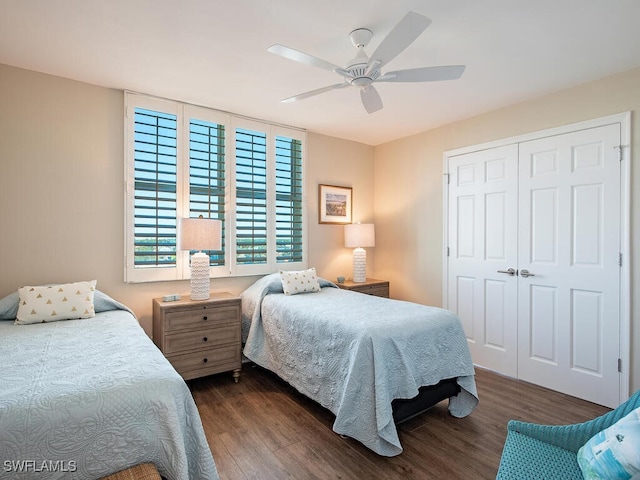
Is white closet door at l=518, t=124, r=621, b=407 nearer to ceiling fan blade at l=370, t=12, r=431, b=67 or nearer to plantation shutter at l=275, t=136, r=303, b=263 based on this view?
ceiling fan blade at l=370, t=12, r=431, b=67

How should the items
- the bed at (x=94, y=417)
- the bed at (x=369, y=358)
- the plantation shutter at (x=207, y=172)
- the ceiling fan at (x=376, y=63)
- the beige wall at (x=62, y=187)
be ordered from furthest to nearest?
1. the plantation shutter at (x=207, y=172)
2. the beige wall at (x=62, y=187)
3. the bed at (x=369, y=358)
4. the ceiling fan at (x=376, y=63)
5. the bed at (x=94, y=417)

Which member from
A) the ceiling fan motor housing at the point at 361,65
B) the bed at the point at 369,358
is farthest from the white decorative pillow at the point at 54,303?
the ceiling fan motor housing at the point at 361,65

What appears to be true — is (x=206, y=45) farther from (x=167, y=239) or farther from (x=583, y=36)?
(x=583, y=36)

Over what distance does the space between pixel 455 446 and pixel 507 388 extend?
123 cm

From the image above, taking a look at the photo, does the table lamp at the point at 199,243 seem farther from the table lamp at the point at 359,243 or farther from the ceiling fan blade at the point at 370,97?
the table lamp at the point at 359,243

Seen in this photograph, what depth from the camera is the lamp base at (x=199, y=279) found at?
10.1 ft

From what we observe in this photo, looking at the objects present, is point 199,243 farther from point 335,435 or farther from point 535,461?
point 535,461

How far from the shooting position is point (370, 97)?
7.60 feet

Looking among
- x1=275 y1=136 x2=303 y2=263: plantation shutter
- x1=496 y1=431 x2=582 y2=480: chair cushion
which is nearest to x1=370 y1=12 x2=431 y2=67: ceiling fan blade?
x1=496 y1=431 x2=582 y2=480: chair cushion

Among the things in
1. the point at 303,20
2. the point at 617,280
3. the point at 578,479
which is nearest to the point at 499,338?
the point at 617,280

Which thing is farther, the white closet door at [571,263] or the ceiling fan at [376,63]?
the white closet door at [571,263]

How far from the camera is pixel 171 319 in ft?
9.41

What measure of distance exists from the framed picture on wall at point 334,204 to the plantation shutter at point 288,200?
0.32 m

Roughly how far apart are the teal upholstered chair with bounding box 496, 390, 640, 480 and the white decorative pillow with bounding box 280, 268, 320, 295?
2174 millimetres
